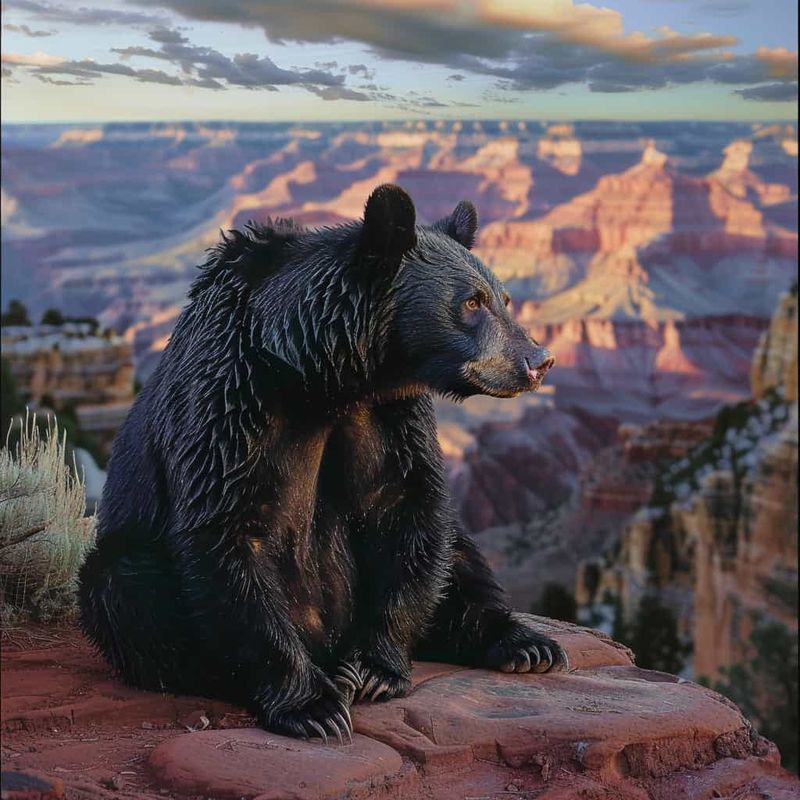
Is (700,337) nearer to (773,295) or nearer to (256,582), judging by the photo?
(773,295)

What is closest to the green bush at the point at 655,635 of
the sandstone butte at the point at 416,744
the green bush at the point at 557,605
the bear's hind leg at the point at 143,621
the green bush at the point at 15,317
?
the green bush at the point at 557,605

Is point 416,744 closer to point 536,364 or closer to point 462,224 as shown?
point 536,364

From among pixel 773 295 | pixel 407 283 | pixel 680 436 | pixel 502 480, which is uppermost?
pixel 407 283

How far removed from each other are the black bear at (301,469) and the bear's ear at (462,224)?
0.01 m

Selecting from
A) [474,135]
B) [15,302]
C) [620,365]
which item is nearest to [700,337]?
[620,365]

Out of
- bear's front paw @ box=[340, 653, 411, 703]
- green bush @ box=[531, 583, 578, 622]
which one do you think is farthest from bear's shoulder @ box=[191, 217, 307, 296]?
green bush @ box=[531, 583, 578, 622]

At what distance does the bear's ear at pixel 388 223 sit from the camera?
206 inches

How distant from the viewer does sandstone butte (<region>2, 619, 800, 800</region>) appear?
15.5 feet

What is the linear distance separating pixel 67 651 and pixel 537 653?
2.32 metres

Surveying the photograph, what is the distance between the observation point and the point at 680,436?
315 ft

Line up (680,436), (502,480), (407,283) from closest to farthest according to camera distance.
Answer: (407,283) < (680,436) < (502,480)

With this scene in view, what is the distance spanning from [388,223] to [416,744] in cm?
215

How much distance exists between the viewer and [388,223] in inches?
207

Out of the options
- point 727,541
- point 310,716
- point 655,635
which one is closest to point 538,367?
point 310,716
